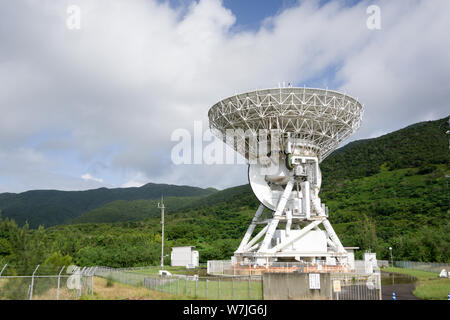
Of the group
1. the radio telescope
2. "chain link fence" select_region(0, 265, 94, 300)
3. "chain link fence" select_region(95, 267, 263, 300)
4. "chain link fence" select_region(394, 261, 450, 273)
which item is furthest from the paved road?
"chain link fence" select_region(0, 265, 94, 300)

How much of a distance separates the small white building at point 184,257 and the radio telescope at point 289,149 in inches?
506

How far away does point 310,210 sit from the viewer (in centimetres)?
3369

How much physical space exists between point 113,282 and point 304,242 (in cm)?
1456

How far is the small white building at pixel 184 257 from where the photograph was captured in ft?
149

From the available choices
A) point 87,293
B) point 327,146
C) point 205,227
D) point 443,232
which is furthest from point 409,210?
point 87,293

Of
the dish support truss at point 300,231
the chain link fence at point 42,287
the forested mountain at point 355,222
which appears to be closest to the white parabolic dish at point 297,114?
the dish support truss at point 300,231

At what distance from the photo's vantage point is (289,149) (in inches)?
1277

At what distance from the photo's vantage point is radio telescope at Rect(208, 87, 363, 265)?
31047 millimetres

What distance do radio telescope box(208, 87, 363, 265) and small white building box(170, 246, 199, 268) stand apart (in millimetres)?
12856

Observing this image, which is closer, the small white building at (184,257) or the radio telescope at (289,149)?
the radio telescope at (289,149)

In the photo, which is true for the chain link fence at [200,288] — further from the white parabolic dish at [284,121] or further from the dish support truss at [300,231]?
the white parabolic dish at [284,121]

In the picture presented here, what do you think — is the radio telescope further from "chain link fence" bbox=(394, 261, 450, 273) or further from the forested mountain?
the forested mountain

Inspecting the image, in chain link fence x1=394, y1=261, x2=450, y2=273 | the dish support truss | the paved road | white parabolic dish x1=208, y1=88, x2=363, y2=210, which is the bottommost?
the paved road

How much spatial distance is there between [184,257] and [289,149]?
817 inches
